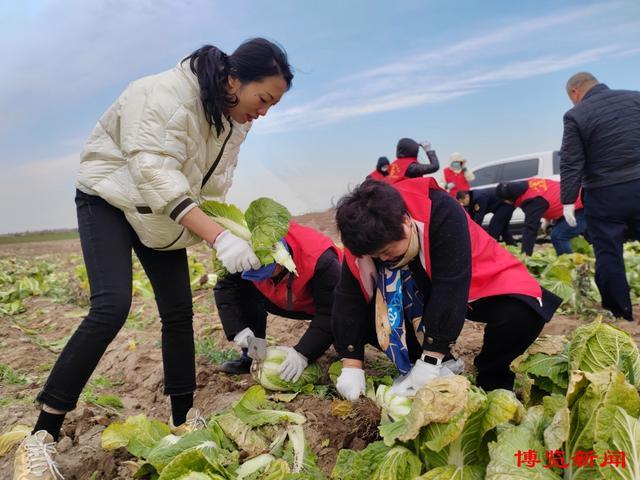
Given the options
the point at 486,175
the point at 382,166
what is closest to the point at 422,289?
the point at 382,166

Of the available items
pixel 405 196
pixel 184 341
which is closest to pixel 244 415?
pixel 184 341

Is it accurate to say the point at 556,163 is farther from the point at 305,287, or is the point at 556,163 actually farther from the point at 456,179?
the point at 305,287

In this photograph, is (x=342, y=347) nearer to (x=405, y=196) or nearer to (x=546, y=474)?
(x=405, y=196)

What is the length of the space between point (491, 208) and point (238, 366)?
19.8ft

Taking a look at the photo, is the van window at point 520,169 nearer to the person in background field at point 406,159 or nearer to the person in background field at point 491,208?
the person in background field at point 491,208

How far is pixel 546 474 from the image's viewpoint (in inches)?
67.1

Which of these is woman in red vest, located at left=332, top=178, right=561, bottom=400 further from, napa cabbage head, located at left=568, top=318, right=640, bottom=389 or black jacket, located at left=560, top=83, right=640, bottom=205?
black jacket, located at left=560, top=83, right=640, bottom=205

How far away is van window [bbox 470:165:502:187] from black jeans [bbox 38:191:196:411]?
10305 mm

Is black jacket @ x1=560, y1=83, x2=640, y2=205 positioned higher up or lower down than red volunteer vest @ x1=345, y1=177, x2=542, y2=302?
higher up

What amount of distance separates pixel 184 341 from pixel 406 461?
1.36m

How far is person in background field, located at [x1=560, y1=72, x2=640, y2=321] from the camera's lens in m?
4.49

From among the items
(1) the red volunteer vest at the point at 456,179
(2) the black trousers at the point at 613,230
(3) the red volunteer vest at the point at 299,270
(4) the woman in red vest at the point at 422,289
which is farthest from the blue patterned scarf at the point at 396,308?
(1) the red volunteer vest at the point at 456,179

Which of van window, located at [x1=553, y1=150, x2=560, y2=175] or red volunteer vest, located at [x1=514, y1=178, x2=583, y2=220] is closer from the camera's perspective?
red volunteer vest, located at [x1=514, y1=178, x2=583, y2=220]

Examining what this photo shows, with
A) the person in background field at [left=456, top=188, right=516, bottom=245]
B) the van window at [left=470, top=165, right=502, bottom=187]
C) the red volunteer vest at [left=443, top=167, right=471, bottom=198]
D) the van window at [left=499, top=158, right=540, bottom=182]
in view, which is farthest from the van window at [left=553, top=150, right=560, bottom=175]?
the person in background field at [left=456, top=188, right=516, bottom=245]
